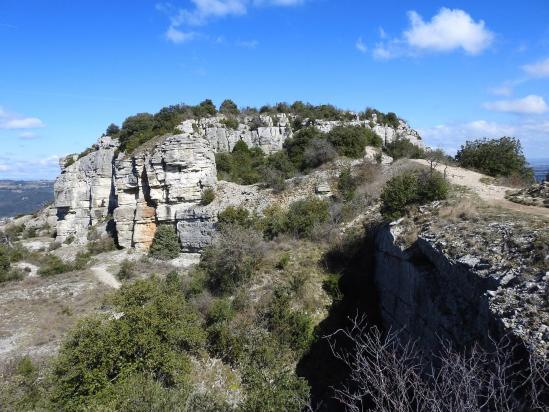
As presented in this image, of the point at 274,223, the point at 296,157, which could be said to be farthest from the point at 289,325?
the point at 296,157

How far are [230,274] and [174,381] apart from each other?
275 inches

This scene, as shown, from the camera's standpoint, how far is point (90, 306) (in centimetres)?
1994

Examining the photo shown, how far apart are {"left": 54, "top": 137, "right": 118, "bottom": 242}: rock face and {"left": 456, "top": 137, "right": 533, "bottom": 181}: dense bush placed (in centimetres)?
2845

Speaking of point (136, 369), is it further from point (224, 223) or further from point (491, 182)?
point (491, 182)

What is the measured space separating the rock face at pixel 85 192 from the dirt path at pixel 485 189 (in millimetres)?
26756

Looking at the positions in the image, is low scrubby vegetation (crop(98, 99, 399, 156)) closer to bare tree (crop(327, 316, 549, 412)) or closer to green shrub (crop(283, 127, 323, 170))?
green shrub (crop(283, 127, 323, 170))

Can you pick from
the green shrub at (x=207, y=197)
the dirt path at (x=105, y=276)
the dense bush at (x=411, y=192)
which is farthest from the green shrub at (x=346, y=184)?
the dirt path at (x=105, y=276)

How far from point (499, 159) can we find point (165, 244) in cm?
2172

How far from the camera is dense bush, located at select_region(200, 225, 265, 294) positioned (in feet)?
60.8

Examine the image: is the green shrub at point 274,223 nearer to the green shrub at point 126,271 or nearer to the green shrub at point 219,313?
the green shrub at point 219,313

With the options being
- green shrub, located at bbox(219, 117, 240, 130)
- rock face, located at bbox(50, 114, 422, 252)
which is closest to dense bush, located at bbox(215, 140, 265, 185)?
rock face, located at bbox(50, 114, 422, 252)

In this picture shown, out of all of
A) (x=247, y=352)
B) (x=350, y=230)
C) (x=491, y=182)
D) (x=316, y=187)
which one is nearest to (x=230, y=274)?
(x=247, y=352)

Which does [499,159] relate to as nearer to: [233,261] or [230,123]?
[233,261]

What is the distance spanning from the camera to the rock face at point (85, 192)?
34781 mm
